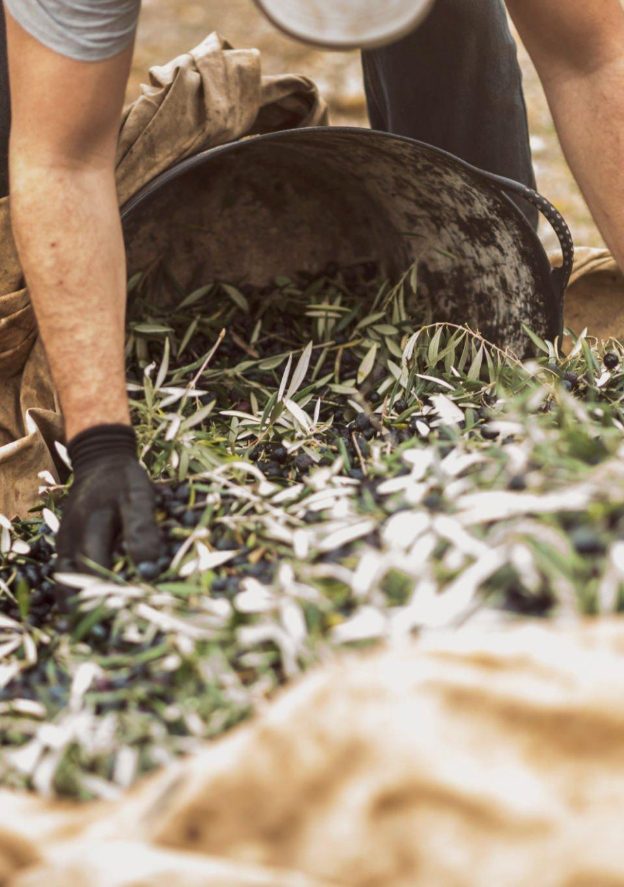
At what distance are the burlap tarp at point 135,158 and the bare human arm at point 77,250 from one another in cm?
27

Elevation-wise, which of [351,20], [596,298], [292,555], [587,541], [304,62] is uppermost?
[351,20]

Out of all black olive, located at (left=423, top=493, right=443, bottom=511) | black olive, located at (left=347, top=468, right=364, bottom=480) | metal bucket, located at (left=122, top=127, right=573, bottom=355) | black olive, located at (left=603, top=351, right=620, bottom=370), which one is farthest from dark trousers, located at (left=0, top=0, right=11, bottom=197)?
black olive, located at (left=603, top=351, right=620, bottom=370)

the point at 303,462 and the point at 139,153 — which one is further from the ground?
the point at 139,153

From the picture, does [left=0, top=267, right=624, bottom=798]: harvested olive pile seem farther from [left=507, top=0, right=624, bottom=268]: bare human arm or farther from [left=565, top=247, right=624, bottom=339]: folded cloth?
[left=565, top=247, right=624, bottom=339]: folded cloth

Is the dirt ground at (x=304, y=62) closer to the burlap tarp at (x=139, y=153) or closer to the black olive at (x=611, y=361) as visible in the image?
the black olive at (x=611, y=361)

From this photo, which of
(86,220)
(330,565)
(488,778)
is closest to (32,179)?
(86,220)

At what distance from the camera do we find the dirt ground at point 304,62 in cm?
388

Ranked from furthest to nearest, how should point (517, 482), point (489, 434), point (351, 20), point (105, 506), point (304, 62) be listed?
point (304, 62) < point (489, 434) < point (105, 506) < point (351, 20) < point (517, 482)

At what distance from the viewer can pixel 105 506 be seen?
139 centimetres

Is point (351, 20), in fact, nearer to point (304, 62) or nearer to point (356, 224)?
point (356, 224)

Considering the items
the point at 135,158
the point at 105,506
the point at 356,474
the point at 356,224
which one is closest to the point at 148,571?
the point at 105,506

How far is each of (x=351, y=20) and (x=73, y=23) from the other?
0.41 m

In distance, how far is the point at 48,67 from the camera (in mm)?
1431

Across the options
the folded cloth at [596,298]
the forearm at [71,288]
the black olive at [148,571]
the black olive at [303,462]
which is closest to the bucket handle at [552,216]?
the folded cloth at [596,298]
